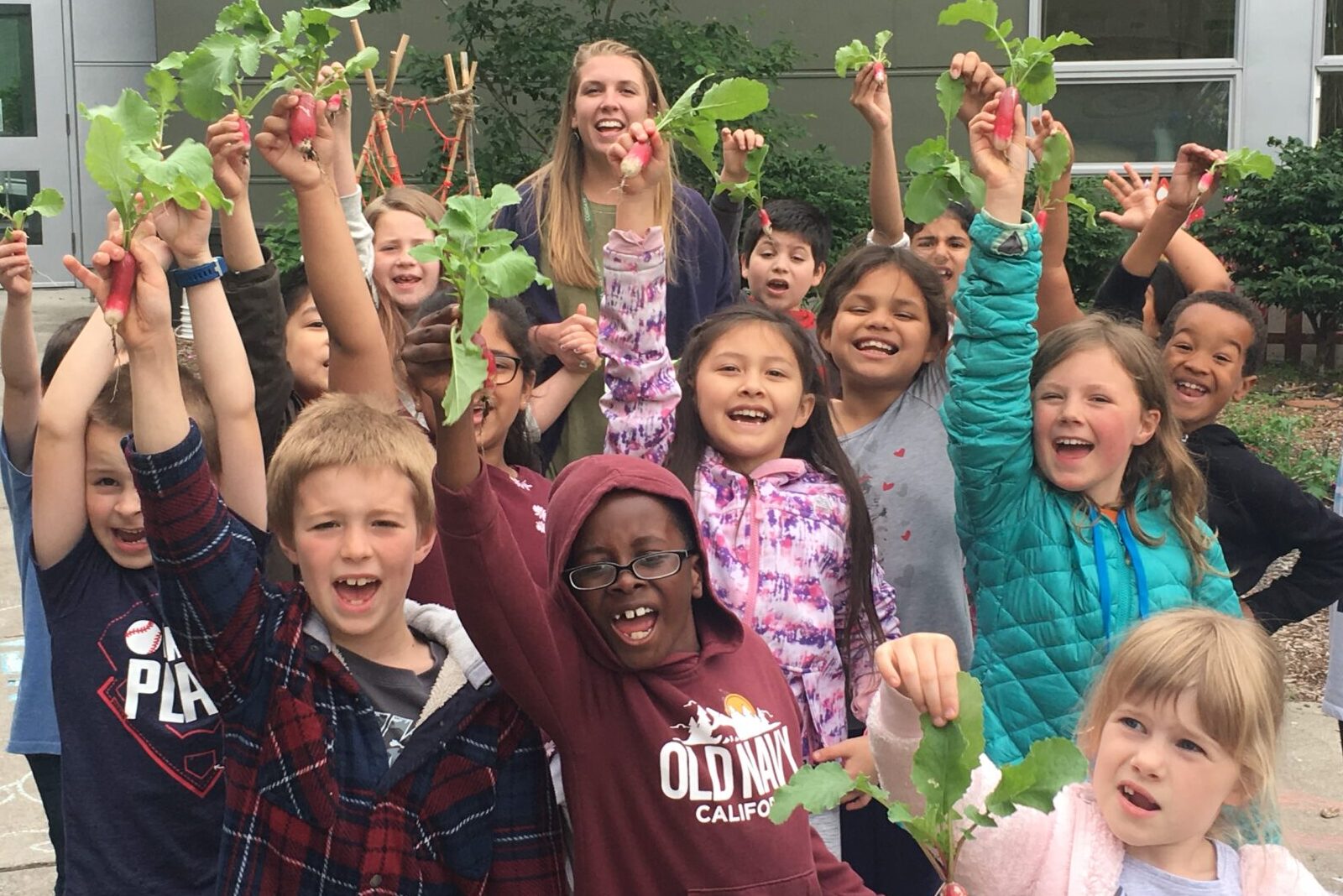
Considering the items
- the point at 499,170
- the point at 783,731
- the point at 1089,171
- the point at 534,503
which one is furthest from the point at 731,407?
the point at 1089,171

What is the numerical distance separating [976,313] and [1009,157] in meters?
0.31

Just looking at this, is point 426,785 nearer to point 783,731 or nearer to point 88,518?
point 783,731

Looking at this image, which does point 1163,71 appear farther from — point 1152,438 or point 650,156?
point 650,156

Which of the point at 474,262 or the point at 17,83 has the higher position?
the point at 17,83

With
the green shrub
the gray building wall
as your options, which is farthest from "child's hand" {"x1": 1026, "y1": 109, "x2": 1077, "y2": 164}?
the gray building wall

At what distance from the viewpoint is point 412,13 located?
1159cm

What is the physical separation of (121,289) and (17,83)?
12.9 m

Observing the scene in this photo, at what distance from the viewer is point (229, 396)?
232 centimetres

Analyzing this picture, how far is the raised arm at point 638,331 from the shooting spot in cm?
267

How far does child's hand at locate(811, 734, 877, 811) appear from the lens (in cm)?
240

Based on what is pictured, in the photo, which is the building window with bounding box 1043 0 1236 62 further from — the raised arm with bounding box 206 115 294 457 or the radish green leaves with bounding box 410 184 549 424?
the radish green leaves with bounding box 410 184 549 424

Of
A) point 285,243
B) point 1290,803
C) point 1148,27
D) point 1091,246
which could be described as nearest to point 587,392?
point 1290,803

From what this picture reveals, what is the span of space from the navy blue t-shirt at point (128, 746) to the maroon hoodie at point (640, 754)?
2.08ft

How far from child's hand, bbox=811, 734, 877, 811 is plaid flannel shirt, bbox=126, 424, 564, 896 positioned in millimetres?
559
